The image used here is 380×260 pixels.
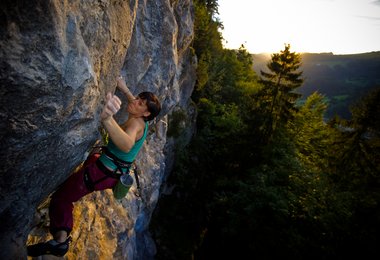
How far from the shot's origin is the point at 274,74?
2295 cm

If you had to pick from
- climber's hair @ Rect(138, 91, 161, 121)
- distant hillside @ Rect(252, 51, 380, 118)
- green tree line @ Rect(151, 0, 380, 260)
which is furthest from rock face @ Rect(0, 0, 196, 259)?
distant hillside @ Rect(252, 51, 380, 118)

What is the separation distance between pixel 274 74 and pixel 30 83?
22.9 m

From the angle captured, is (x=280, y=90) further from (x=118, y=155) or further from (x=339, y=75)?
(x=339, y=75)

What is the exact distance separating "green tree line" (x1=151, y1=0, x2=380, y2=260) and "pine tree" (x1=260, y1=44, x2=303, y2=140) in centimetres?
8

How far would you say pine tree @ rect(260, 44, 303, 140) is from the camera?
22.0 metres

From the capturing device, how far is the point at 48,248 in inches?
150

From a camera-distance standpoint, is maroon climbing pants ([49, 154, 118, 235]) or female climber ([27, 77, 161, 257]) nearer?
female climber ([27, 77, 161, 257])

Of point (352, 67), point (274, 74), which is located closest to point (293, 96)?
point (274, 74)

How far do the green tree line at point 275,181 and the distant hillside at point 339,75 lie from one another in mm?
97750

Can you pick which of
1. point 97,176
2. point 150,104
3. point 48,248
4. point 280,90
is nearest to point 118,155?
point 97,176

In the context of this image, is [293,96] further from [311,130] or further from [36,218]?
[36,218]

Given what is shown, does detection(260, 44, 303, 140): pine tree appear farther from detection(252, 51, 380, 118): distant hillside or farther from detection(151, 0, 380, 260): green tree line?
detection(252, 51, 380, 118): distant hillside

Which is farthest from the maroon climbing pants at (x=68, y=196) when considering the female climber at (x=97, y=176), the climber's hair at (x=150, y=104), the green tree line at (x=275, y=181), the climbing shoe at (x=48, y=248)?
the green tree line at (x=275, y=181)

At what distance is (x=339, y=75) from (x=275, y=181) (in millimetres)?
165662
